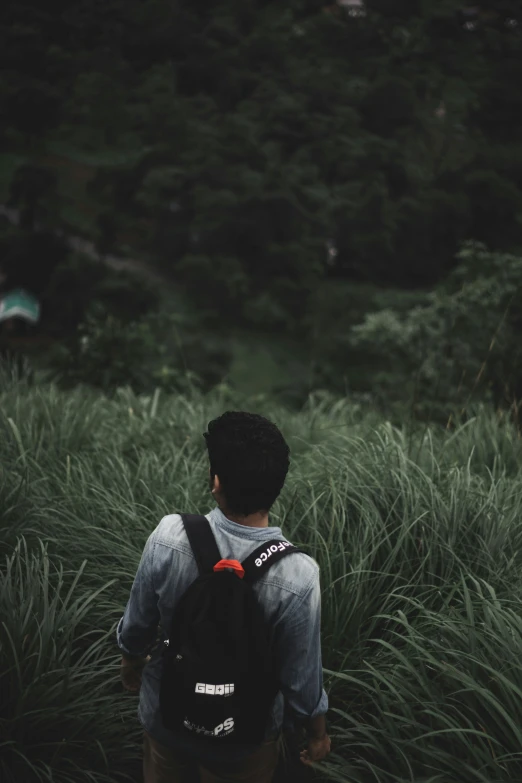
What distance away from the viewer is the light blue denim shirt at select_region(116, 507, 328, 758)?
5.13 feet

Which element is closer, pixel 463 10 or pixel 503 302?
pixel 503 302

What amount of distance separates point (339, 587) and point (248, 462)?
1.23 m

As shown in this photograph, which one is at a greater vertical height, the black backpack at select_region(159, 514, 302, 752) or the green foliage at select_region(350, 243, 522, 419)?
the black backpack at select_region(159, 514, 302, 752)

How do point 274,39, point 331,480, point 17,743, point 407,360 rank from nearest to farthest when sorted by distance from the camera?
1. point 17,743
2. point 331,480
3. point 407,360
4. point 274,39

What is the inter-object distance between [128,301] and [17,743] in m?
8.42

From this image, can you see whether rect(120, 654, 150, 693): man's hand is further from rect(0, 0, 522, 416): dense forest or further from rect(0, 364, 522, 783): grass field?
rect(0, 0, 522, 416): dense forest

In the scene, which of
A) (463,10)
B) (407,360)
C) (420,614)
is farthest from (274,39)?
(420,614)

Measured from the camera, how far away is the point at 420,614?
243 centimetres

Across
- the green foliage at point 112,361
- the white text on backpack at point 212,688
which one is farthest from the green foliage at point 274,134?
the white text on backpack at point 212,688

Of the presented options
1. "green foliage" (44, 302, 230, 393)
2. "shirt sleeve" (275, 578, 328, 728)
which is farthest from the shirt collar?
"green foliage" (44, 302, 230, 393)

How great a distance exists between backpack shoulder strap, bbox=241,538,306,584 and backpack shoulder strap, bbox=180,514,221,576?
74 mm

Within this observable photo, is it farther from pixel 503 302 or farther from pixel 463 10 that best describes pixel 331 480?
pixel 463 10

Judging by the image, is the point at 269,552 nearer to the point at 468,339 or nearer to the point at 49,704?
the point at 49,704

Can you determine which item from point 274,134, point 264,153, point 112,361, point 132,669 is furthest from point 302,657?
point 274,134
